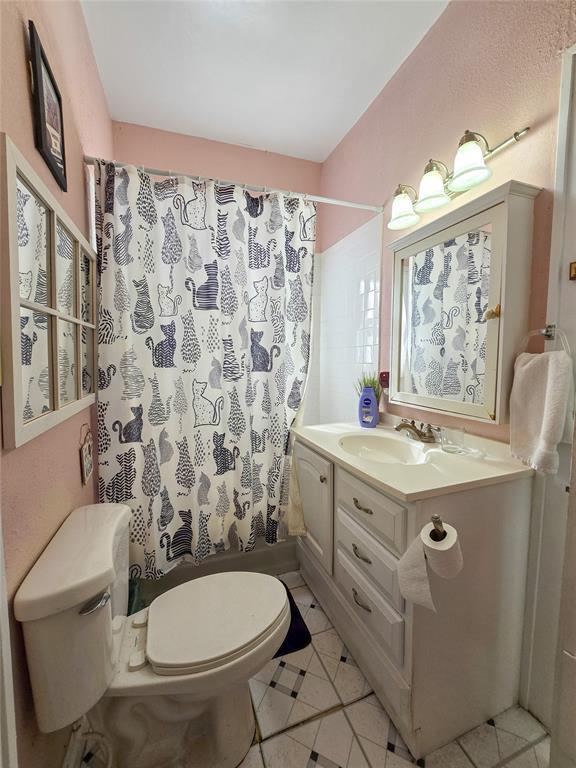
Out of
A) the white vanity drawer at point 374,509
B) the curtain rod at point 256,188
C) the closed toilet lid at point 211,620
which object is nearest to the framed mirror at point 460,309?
the curtain rod at point 256,188

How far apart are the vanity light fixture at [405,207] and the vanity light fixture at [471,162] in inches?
11.1

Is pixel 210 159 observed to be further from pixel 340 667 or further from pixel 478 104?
pixel 340 667

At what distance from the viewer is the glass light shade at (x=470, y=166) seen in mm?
1085

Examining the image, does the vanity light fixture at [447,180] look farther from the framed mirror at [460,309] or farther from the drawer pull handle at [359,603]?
the drawer pull handle at [359,603]

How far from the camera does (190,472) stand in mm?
1524

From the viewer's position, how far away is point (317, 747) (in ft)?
3.28

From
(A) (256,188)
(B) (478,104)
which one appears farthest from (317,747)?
(B) (478,104)

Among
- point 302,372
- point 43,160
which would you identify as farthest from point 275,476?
point 43,160

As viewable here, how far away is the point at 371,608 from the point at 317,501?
1.51 ft

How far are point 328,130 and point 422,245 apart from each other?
1.16m

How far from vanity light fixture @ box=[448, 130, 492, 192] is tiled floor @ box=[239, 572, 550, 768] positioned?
1.84 metres

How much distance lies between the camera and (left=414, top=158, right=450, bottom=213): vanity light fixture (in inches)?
49.4

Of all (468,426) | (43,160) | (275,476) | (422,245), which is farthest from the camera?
(275,476)

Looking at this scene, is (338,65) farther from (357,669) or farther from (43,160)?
(357,669)
